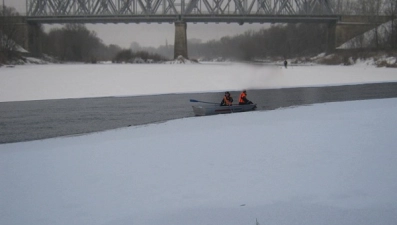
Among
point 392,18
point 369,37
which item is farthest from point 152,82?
point 392,18

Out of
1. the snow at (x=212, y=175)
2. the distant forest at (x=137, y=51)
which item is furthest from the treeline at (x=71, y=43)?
the snow at (x=212, y=175)

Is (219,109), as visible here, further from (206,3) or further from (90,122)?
(206,3)

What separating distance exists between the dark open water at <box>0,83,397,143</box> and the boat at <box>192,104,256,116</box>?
1034mm

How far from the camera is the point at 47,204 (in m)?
7.17

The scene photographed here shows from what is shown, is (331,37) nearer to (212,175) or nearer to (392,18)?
(392,18)

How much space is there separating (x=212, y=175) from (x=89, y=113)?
13452 millimetres

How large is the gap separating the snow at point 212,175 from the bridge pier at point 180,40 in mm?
57437

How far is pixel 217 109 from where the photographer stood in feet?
63.5

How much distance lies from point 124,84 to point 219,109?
17.5 m

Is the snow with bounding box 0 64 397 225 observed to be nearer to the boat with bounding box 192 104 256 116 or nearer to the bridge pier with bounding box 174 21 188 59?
the boat with bounding box 192 104 256 116

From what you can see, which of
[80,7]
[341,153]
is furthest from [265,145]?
[80,7]

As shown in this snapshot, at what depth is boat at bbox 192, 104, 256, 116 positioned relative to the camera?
18750 mm

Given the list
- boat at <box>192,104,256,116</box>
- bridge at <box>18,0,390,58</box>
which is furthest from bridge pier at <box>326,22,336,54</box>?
boat at <box>192,104,256,116</box>

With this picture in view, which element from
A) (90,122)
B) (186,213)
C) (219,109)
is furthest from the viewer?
(219,109)
